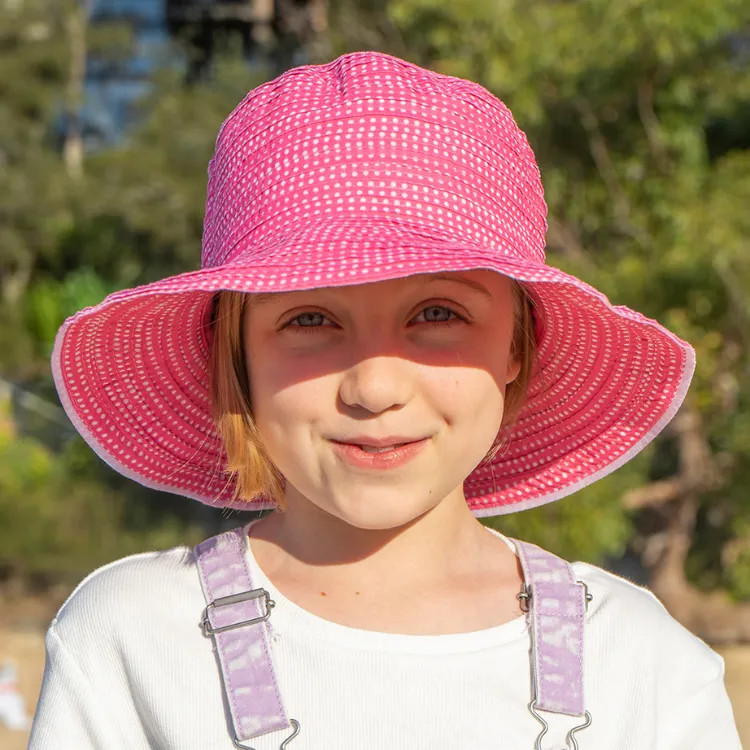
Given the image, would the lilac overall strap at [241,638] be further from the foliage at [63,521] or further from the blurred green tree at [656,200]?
the foliage at [63,521]

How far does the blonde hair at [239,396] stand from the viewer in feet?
5.37

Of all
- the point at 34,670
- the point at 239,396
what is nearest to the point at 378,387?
the point at 239,396

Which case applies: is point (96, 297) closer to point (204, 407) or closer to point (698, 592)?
point (698, 592)

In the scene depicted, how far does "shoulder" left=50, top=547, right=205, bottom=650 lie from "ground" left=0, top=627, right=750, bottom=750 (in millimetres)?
3696

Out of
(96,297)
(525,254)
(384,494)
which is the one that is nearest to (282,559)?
(384,494)

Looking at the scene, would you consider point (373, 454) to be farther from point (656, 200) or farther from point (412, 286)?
point (656, 200)

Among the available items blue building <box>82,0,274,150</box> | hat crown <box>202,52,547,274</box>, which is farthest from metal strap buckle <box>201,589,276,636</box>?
blue building <box>82,0,274,150</box>

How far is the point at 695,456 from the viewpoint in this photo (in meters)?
5.82

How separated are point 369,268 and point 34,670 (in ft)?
15.6

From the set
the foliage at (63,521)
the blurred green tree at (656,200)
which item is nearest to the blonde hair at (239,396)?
the blurred green tree at (656,200)

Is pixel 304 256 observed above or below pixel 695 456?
above

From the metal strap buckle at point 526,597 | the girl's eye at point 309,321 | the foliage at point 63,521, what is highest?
the girl's eye at point 309,321

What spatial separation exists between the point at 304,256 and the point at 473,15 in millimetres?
4228

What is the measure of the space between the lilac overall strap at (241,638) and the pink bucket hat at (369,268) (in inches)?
7.9
